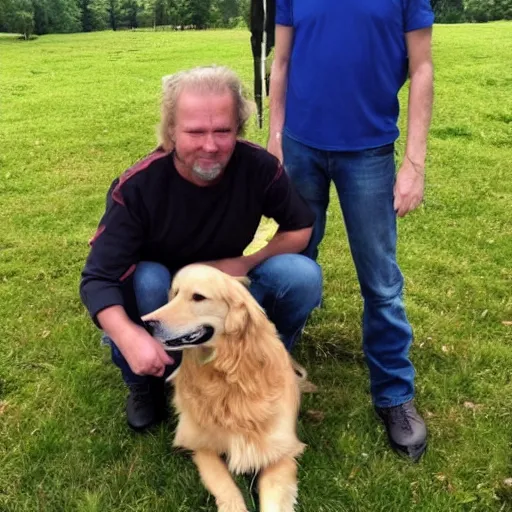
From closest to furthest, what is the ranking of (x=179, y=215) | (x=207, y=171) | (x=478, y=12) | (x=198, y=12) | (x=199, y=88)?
(x=199, y=88), (x=207, y=171), (x=179, y=215), (x=478, y=12), (x=198, y=12)

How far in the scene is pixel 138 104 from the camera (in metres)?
12.0

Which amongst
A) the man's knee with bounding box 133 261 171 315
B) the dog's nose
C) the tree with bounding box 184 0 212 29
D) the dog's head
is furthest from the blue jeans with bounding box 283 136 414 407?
the tree with bounding box 184 0 212 29

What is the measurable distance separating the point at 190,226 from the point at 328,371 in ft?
4.17

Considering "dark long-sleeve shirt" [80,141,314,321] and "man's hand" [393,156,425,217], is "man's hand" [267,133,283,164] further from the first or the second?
"man's hand" [393,156,425,217]

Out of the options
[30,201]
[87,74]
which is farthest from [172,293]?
[87,74]

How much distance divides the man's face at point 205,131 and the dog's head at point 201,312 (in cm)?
42

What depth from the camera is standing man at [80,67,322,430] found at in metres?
2.38

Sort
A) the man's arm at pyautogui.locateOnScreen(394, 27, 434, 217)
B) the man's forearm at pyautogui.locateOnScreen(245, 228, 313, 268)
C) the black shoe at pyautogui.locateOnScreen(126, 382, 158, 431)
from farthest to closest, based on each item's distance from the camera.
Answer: the black shoe at pyautogui.locateOnScreen(126, 382, 158, 431) → the man's forearm at pyautogui.locateOnScreen(245, 228, 313, 268) → the man's arm at pyautogui.locateOnScreen(394, 27, 434, 217)

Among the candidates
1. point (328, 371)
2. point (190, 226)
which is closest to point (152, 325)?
point (190, 226)

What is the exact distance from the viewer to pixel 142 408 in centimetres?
298

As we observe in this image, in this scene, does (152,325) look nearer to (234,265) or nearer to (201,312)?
(201,312)

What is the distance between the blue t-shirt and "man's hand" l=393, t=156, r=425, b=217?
17cm

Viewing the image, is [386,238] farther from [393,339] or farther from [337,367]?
[337,367]

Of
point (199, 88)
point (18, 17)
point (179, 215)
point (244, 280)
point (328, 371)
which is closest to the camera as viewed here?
point (199, 88)
